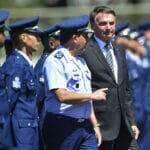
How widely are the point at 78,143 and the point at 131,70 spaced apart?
7.90 ft

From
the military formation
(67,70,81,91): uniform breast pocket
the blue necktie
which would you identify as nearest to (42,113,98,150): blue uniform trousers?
the military formation

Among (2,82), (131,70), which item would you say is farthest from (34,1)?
(2,82)

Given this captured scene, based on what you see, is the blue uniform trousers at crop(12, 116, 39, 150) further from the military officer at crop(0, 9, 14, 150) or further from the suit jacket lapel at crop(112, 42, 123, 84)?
the suit jacket lapel at crop(112, 42, 123, 84)

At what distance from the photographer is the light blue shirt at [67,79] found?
9.46 metres

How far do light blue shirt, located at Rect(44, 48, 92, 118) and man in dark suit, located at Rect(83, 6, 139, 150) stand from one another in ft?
1.68

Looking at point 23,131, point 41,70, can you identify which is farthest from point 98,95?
point 41,70

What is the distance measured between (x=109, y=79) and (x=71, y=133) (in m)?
0.82

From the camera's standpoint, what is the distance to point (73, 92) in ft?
31.0

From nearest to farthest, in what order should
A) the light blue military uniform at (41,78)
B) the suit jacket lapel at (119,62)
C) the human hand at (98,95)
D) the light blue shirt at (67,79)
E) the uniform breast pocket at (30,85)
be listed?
the human hand at (98,95) < the light blue shirt at (67,79) < the suit jacket lapel at (119,62) < the uniform breast pocket at (30,85) < the light blue military uniform at (41,78)

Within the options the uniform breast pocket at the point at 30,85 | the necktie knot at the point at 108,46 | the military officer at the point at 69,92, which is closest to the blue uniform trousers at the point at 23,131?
the uniform breast pocket at the point at 30,85

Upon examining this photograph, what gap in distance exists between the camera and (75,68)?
9.54 metres

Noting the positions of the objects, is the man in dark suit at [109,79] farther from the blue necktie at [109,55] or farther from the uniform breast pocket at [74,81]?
the uniform breast pocket at [74,81]

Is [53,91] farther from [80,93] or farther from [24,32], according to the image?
[24,32]

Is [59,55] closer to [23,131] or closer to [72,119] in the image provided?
[72,119]
